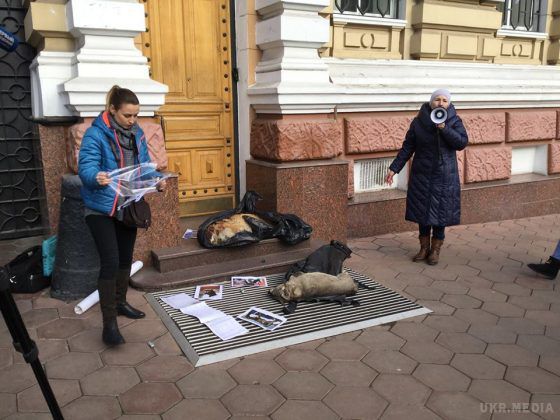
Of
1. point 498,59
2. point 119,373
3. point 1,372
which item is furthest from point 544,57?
point 1,372

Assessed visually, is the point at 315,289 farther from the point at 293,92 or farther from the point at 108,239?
the point at 293,92

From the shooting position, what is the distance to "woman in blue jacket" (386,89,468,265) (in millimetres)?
4746

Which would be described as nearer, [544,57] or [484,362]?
[484,362]

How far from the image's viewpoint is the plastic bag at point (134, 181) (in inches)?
125

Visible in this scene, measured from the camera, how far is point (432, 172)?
490cm

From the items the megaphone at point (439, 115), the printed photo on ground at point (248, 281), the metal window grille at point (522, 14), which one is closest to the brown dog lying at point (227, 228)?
the printed photo on ground at point (248, 281)

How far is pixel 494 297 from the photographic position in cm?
424

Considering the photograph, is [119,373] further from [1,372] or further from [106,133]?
[106,133]

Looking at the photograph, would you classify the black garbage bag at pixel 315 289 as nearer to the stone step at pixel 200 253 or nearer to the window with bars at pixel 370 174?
the stone step at pixel 200 253

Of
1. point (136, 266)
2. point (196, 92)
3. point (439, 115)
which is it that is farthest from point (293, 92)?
point (136, 266)

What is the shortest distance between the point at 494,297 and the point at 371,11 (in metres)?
3.73

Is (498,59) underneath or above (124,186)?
above

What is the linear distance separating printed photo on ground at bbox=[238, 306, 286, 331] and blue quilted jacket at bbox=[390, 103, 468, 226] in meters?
2.02

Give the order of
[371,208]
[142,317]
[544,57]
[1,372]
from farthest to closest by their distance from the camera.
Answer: [544,57] → [371,208] → [142,317] → [1,372]
